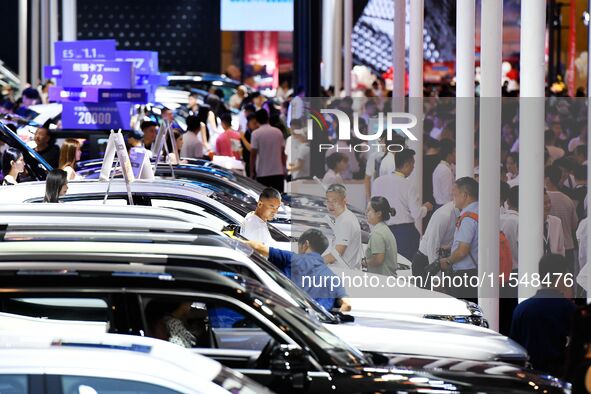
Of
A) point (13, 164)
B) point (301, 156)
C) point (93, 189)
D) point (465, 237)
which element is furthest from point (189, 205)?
point (13, 164)

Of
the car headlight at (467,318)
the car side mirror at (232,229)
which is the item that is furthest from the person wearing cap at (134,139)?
the car headlight at (467,318)

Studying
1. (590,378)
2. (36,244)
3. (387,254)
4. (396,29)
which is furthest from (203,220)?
(396,29)

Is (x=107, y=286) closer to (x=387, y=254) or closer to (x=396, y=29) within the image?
(x=387, y=254)

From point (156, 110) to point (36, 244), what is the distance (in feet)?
63.7

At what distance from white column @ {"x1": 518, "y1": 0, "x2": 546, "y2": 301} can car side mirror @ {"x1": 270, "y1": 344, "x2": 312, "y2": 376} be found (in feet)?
18.2

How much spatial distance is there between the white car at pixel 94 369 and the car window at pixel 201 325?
4.38ft

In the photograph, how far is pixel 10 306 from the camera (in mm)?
6332

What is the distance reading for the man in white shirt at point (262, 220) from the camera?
1055 centimetres

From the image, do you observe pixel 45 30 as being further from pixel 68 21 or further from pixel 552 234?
pixel 552 234

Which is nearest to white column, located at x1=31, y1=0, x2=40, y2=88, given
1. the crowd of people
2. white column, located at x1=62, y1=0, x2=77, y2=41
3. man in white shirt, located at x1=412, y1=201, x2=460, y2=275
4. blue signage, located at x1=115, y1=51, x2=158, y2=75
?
white column, located at x1=62, y1=0, x2=77, y2=41

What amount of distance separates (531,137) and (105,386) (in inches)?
295

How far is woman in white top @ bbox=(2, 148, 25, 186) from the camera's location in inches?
566

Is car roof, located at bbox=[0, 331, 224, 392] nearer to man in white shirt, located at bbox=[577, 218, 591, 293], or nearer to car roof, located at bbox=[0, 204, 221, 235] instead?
car roof, located at bbox=[0, 204, 221, 235]

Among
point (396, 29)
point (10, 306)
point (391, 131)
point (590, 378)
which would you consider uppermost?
point (396, 29)
